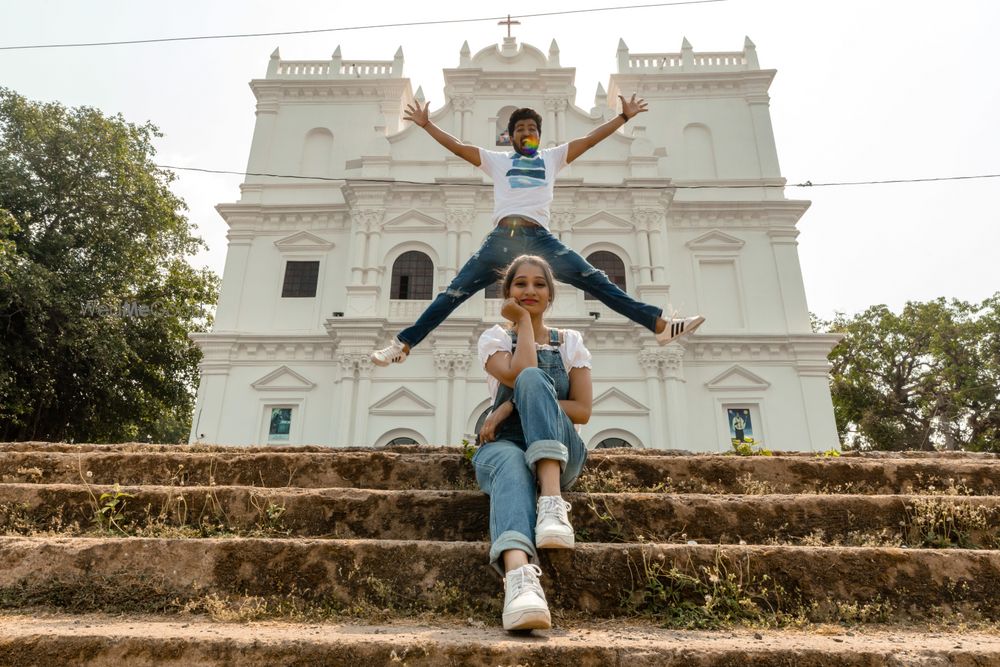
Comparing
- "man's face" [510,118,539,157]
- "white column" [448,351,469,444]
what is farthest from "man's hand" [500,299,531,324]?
"white column" [448,351,469,444]

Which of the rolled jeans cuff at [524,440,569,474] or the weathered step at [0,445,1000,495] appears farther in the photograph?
the weathered step at [0,445,1000,495]

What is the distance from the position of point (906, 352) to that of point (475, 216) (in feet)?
58.4

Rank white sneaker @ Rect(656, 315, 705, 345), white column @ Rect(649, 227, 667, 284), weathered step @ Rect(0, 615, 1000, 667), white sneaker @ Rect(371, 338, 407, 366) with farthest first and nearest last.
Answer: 1. white column @ Rect(649, 227, 667, 284)
2. white sneaker @ Rect(371, 338, 407, 366)
3. white sneaker @ Rect(656, 315, 705, 345)
4. weathered step @ Rect(0, 615, 1000, 667)

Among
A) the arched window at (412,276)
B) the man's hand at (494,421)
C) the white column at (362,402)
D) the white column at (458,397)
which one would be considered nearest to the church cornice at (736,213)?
the arched window at (412,276)

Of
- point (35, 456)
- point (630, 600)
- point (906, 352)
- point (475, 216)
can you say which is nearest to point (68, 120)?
point (475, 216)

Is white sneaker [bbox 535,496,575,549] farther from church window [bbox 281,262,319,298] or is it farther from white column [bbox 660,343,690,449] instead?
church window [bbox 281,262,319,298]

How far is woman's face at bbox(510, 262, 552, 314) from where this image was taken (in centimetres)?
313

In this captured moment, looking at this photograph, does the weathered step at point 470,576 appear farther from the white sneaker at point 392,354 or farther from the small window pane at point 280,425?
the small window pane at point 280,425

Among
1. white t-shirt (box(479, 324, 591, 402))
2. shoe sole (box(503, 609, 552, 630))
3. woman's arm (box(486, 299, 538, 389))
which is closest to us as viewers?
shoe sole (box(503, 609, 552, 630))

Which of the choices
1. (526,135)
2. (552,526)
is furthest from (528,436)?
(526,135)

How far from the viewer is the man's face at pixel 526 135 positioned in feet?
14.1

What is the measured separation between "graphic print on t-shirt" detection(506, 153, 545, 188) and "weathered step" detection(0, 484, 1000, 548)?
7.80ft

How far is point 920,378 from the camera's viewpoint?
22.0m

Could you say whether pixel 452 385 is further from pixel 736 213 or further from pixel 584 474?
pixel 584 474
